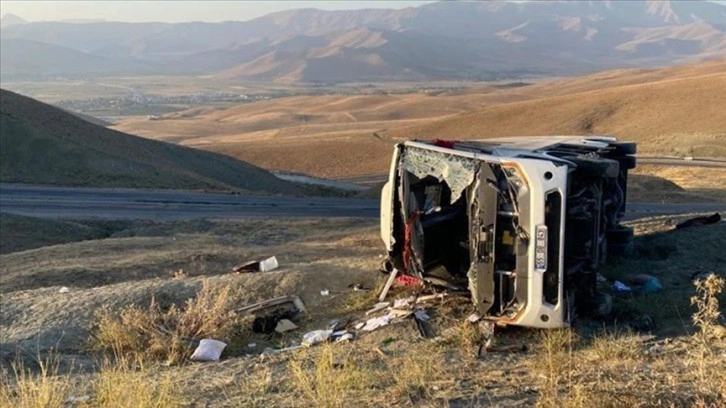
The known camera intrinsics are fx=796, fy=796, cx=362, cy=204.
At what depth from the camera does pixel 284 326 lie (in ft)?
32.2

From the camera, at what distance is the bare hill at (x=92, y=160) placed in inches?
1576

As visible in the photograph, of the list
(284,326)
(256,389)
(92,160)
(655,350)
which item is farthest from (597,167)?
(92,160)

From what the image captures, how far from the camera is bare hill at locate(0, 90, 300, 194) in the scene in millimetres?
40031

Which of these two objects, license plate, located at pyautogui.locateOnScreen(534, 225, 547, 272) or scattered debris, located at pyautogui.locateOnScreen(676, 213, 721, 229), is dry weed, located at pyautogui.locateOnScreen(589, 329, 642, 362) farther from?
scattered debris, located at pyautogui.locateOnScreen(676, 213, 721, 229)

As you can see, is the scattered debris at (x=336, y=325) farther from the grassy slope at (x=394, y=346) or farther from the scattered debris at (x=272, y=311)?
the scattered debris at (x=272, y=311)

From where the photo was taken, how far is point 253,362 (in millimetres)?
8055

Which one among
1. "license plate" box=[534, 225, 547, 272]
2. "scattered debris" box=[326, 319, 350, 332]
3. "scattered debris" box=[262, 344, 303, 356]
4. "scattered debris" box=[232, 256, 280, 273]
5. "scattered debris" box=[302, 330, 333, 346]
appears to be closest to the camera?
"license plate" box=[534, 225, 547, 272]

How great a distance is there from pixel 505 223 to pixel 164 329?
4330 millimetres

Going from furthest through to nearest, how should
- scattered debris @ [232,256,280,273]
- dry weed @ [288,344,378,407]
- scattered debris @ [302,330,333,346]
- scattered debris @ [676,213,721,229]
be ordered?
scattered debris @ [676,213,721,229] < scattered debris @ [232,256,280,273] < scattered debris @ [302,330,333,346] < dry weed @ [288,344,378,407]

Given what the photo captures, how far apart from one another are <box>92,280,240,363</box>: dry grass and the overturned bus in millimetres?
2200

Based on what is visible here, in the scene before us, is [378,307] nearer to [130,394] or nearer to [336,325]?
[336,325]

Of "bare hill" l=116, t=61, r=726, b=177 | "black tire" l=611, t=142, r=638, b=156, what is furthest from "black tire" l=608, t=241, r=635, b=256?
"bare hill" l=116, t=61, r=726, b=177

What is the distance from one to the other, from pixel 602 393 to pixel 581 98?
7026 cm

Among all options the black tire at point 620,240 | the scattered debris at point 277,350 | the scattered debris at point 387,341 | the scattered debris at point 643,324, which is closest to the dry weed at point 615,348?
the scattered debris at point 643,324
